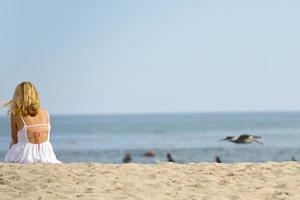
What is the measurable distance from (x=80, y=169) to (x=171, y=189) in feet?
5.34

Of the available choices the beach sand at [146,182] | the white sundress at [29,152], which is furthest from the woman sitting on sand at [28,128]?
the beach sand at [146,182]

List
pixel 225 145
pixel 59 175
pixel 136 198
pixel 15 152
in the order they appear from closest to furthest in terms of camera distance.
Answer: pixel 136 198 < pixel 59 175 < pixel 15 152 < pixel 225 145

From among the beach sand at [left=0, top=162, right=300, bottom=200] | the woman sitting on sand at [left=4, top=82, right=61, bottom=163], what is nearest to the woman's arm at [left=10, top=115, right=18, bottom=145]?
the woman sitting on sand at [left=4, top=82, right=61, bottom=163]

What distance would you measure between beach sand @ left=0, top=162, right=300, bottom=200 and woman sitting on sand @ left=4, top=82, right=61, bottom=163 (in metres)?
0.35

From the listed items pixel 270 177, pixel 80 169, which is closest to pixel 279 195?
pixel 270 177

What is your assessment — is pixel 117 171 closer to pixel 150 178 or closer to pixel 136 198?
pixel 150 178

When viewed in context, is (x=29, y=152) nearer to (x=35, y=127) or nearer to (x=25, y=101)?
(x=35, y=127)

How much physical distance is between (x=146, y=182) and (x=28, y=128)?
2.07 meters

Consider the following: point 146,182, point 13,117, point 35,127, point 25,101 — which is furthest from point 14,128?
point 146,182

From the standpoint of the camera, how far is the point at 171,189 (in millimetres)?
13023

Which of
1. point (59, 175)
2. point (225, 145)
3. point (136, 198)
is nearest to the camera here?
point (136, 198)

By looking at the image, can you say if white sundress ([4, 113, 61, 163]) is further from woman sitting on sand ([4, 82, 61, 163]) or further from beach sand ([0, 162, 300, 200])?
beach sand ([0, 162, 300, 200])

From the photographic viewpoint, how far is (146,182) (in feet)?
43.5

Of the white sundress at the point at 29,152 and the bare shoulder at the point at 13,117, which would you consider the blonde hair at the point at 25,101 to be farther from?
the white sundress at the point at 29,152
